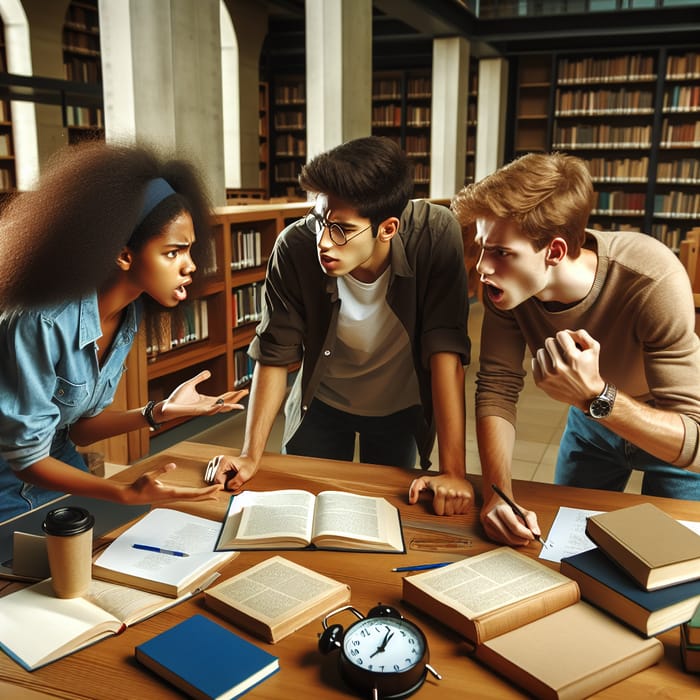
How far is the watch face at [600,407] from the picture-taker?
140 centimetres

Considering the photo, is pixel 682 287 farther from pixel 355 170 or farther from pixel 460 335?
pixel 355 170

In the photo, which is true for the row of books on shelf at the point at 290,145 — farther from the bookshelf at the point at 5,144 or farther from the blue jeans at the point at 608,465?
the blue jeans at the point at 608,465

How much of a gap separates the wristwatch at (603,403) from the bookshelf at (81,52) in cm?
763

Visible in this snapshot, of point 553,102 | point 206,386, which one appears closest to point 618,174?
point 553,102

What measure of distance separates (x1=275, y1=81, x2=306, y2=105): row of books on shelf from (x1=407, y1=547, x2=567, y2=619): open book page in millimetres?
10731

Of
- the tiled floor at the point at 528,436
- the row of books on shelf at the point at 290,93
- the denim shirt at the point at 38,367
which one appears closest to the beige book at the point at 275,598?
the denim shirt at the point at 38,367

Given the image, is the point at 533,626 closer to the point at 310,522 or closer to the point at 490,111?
the point at 310,522

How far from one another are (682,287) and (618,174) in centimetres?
942

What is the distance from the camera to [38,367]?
1.38 meters

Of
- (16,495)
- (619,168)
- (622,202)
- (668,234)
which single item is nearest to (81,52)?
(619,168)

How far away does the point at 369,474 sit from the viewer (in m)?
1.69

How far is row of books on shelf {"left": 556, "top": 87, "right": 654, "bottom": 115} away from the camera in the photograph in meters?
9.68

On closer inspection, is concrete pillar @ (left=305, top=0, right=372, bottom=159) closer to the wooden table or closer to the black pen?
the wooden table

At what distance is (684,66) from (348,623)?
1036 centimetres
